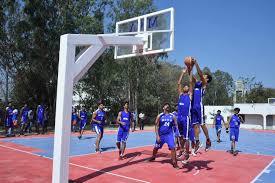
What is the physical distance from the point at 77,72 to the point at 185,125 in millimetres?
3526

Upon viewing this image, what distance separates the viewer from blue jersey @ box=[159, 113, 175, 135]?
11914 mm

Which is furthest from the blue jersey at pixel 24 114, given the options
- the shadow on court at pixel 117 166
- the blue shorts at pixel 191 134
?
the blue shorts at pixel 191 134

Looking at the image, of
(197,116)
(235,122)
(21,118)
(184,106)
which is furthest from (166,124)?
(21,118)

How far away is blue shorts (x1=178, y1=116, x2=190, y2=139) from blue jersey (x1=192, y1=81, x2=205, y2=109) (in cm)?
73

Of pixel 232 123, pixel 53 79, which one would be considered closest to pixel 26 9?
pixel 53 79

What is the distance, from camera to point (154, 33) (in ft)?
37.0

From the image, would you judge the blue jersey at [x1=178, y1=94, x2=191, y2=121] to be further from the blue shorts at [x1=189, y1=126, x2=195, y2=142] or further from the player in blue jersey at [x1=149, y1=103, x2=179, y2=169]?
the player in blue jersey at [x1=149, y1=103, x2=179, y2=169]

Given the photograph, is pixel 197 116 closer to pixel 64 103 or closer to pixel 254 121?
pixel 64 103

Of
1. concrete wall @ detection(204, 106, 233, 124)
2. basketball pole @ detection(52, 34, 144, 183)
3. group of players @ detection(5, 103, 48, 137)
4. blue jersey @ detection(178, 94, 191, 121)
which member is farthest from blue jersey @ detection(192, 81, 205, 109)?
concrete wall @ detection(204, 106, 233, 124)

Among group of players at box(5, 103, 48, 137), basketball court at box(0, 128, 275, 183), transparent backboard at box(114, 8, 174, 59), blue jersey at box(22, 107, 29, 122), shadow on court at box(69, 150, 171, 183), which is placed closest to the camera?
shadow on court at box(69, 150, 171, 183)

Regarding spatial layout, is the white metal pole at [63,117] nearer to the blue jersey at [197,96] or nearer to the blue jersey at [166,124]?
the blue jersey at [197,96]

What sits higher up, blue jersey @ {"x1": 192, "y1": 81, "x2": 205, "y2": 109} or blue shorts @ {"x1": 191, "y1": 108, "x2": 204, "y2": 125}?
blue jersey @ {"x1": 192, "y1": 81, "x2": 205, "y2": 109}

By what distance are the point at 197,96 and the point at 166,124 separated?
9.42 ft

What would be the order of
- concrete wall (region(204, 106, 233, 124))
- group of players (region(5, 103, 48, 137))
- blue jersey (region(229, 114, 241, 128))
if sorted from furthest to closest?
1. concrete wall (region(204, 106, 233, 124))
2. group of players (region(5, 103, 48, 137))
3. blue jersey (region(229, 114, 241, 128))
